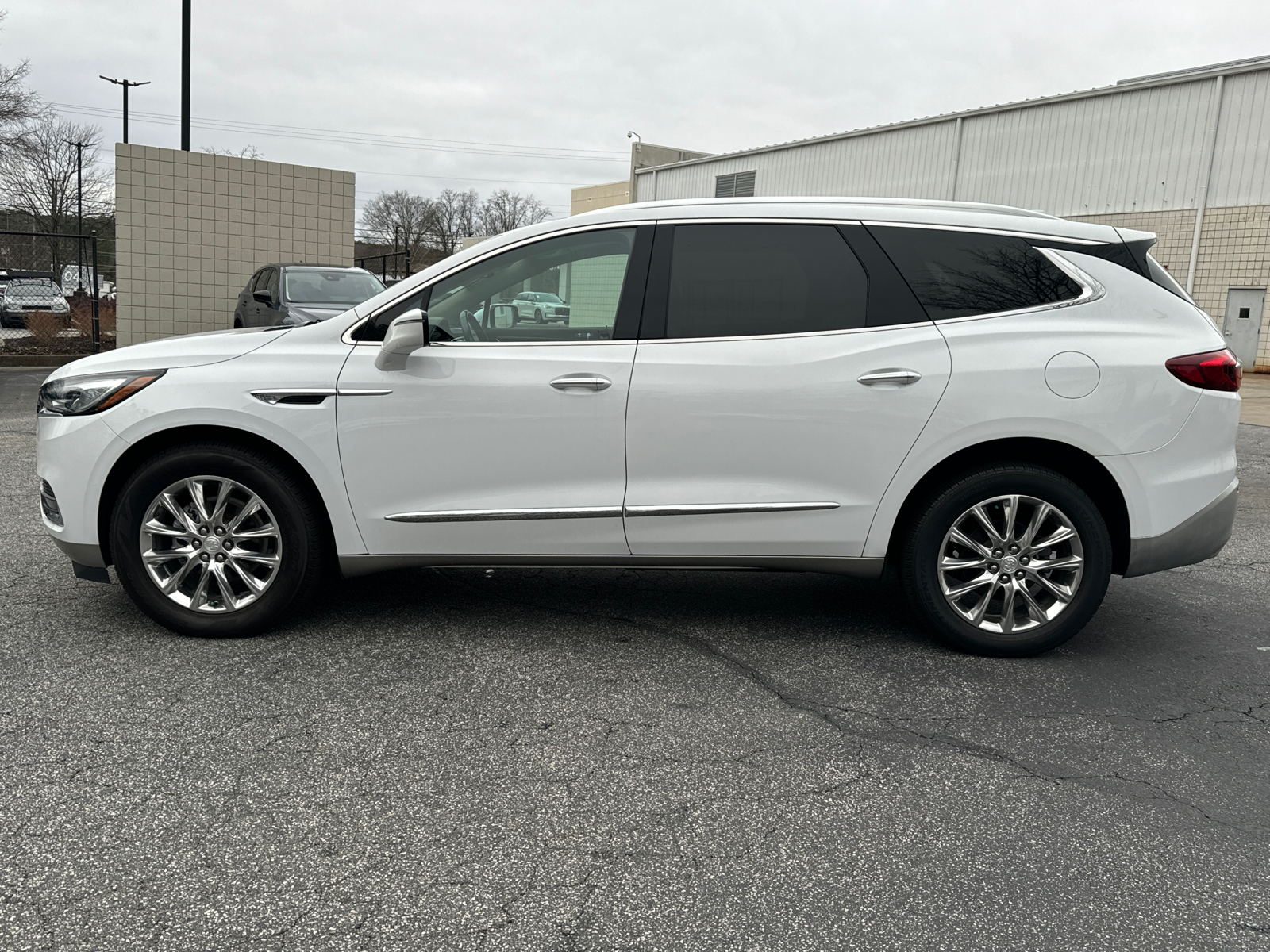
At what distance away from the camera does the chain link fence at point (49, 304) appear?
18375mm

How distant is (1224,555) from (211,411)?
19.0 feet

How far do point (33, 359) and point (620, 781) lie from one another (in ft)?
58.9

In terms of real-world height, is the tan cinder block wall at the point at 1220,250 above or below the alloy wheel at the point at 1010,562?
above

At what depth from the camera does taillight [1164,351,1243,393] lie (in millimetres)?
4203

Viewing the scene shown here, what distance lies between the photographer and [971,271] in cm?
437

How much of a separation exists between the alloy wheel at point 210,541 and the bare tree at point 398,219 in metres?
72.3

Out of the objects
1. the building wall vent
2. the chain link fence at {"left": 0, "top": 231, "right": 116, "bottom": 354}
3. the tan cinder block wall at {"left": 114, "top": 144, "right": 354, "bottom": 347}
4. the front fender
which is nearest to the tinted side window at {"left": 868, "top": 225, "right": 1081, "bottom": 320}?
the front fender

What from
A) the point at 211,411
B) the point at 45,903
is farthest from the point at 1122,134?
the point at 45,903

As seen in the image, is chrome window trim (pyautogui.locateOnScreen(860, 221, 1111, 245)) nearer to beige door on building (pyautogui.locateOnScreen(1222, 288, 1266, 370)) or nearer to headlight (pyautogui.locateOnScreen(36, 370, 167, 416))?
headlight (pyautogui.locateOnScreen(36, 370, 167, 416))

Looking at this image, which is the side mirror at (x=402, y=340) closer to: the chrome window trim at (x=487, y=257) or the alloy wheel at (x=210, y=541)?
the chrome window trim at (x=487, y=257)

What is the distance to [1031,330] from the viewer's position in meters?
4.26

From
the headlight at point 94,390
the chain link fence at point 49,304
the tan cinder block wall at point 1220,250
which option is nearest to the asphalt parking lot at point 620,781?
the headlight at point 94,390

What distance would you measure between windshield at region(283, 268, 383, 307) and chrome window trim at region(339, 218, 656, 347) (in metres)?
10.8

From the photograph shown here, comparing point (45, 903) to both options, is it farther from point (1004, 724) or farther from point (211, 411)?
point (1004, 724)
